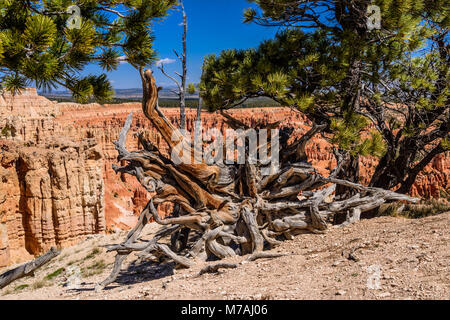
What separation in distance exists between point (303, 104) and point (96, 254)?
6.85 m

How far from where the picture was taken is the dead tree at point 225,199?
5.87 metres

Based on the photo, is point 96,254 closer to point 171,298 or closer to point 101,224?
point 171,298

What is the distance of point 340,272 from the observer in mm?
3805

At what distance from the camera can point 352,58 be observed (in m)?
5.73

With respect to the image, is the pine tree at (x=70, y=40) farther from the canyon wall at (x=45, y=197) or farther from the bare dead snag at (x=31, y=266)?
the canyon wall at (x=45, y=197)

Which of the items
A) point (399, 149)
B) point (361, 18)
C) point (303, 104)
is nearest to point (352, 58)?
point (361, 18)

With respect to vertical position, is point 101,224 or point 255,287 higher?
point 255,287

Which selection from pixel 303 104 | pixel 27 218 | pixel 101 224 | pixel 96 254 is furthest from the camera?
pixel 101 224

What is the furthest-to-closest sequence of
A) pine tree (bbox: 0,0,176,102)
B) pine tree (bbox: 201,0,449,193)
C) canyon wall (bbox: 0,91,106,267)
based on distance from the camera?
canyon wall (bbox: 0,91,106,267), pine tree (bbox: 201,0,449,193), pine tree (bbox: 0,0,176,102)
